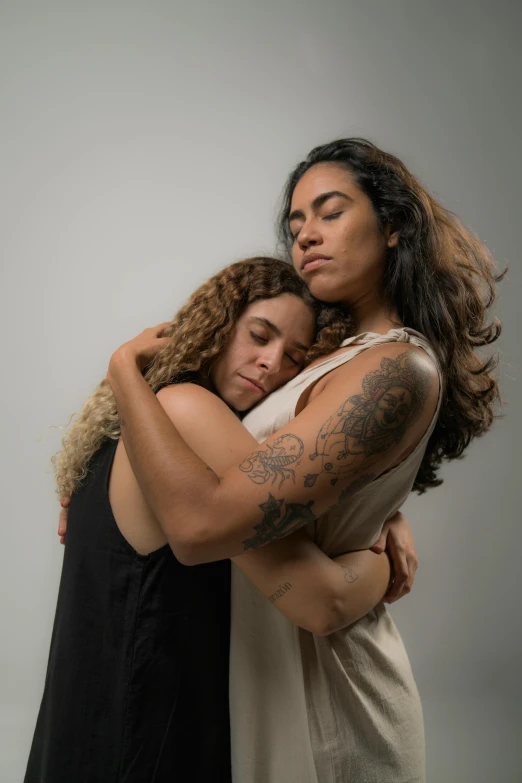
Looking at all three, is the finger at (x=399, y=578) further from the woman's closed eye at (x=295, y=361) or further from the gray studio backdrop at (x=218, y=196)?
the gray studio backdrop at (x=218, y=196)

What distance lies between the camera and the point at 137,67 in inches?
141

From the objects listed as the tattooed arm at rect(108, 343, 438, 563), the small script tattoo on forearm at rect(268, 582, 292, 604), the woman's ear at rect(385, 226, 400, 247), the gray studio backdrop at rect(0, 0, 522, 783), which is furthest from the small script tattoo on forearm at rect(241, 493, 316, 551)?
the gray studio backdrop at rect(0, 0, 522, 783)

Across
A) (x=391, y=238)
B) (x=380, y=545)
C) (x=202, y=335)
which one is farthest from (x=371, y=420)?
(x=391, y=238)

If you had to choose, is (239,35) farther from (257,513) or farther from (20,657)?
(20,657)

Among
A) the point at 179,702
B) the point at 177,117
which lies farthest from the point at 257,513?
the point at 177,117

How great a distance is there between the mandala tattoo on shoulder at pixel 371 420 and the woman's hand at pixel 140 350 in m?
0.56

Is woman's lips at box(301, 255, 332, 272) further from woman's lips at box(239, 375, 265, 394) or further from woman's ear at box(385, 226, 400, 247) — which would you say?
woman's lips at box(239, 375, 265, 394)

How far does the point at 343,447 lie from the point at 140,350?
64 cm

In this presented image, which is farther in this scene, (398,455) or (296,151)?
(296,151)

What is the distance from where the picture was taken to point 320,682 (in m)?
1.72

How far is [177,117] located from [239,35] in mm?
547

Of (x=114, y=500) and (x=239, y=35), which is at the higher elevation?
(x=239, y=35)

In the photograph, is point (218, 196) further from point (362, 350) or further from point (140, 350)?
point (362, 350)

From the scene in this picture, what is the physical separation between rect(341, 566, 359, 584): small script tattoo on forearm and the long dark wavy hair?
0.58 metres
